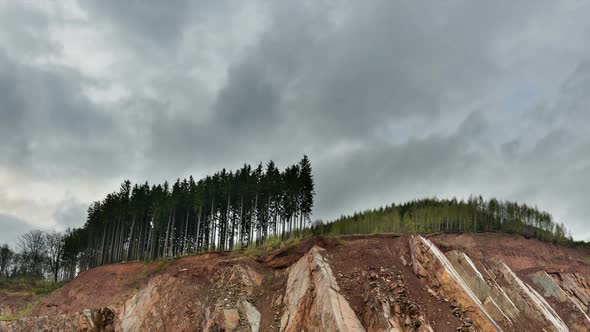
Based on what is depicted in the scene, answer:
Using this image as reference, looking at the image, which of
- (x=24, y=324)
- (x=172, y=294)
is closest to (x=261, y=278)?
(x=172, y=294)

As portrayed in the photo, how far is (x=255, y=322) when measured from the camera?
117 ft

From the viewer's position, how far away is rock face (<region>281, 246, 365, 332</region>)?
3061 cm

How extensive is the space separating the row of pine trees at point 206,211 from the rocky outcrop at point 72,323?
22287 millimetres

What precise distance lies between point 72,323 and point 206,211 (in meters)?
34.0

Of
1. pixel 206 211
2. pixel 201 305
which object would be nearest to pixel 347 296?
pixel 201 305

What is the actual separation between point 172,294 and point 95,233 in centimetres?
6010

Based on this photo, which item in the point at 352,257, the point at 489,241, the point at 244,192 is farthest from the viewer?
the point at 244,192

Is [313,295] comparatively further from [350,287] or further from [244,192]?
[244,192]

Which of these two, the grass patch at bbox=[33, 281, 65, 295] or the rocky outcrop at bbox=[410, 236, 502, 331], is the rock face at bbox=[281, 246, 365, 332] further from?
the grass patch at bbox=[33, 281, 65, 295]

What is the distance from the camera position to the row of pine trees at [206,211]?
74125mm

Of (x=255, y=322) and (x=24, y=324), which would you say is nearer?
(x=255, y=322)

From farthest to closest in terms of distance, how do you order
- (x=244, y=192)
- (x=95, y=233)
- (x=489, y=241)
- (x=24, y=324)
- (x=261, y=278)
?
1. (x=95, y=233)
2. (x=244, y=192)
3. (x=489, y=241)
4. (x=24, y=324)
5. (x=261, y=278)

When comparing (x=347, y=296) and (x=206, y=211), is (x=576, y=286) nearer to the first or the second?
(x=347, y=296)

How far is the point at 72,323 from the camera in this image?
48562mm
